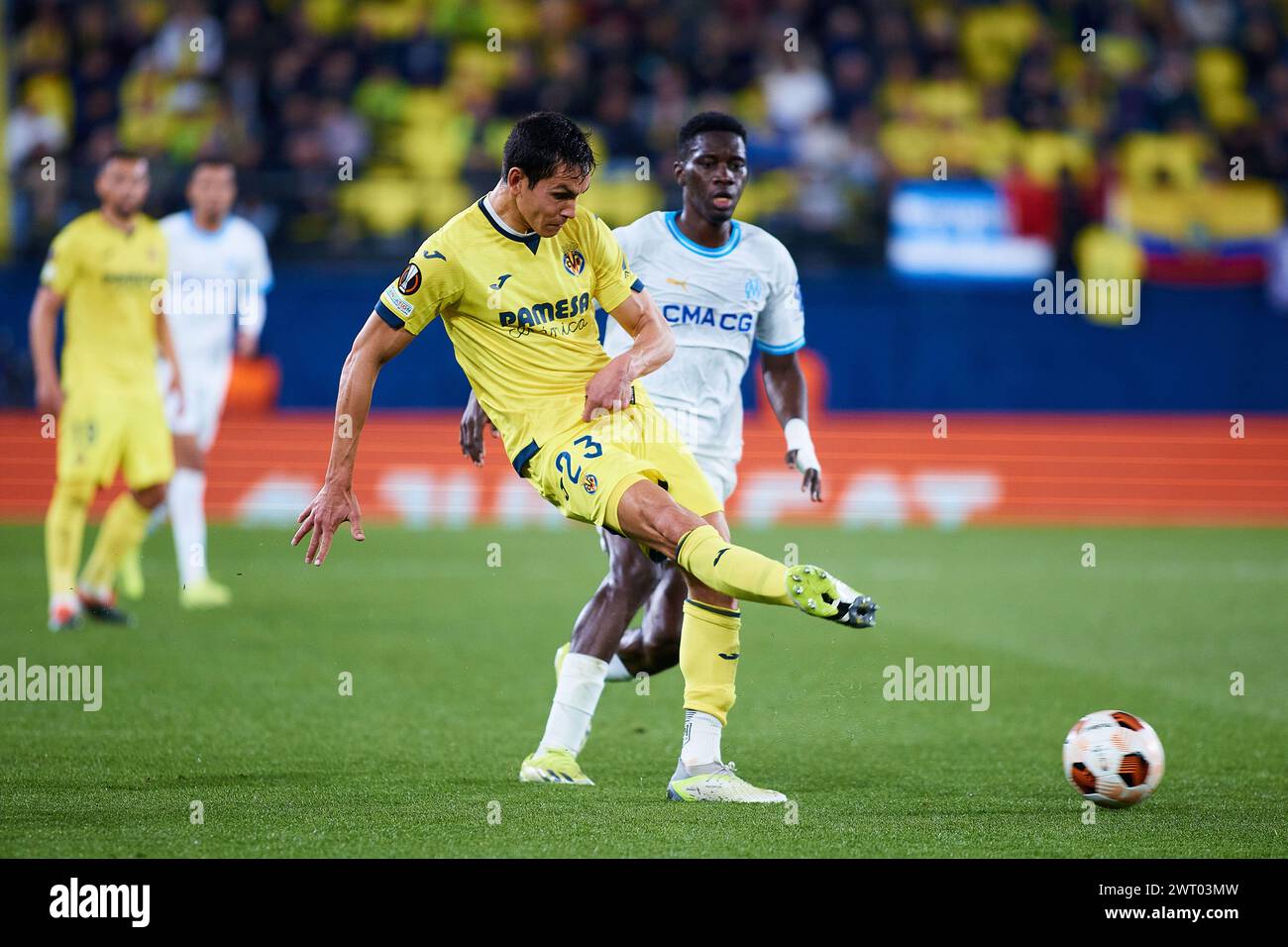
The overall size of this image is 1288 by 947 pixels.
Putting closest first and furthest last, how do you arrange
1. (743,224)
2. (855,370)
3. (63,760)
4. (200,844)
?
(200,844), (63,760), (743,224), (855,370)

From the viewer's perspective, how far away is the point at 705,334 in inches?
271

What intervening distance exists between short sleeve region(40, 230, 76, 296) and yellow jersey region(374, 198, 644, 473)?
5214 millimetres

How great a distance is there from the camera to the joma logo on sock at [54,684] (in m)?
7.98

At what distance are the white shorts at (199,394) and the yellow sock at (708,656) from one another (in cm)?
642

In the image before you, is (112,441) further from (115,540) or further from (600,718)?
(600,718)

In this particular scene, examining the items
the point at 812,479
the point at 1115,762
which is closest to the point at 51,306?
the point at 812,479

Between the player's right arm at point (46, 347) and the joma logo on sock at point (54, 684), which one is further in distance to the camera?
the player's right arm at point (46, 347)

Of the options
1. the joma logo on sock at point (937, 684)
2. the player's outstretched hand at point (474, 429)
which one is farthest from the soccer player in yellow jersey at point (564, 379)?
the joma logo on sock at point (937, 684)

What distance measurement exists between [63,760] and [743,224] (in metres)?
3.35

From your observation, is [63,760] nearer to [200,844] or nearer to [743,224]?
[200,844]

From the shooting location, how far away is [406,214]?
60.8ft

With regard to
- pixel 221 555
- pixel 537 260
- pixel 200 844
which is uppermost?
pixel 537 260

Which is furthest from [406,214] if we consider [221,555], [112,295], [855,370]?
[112,295]
